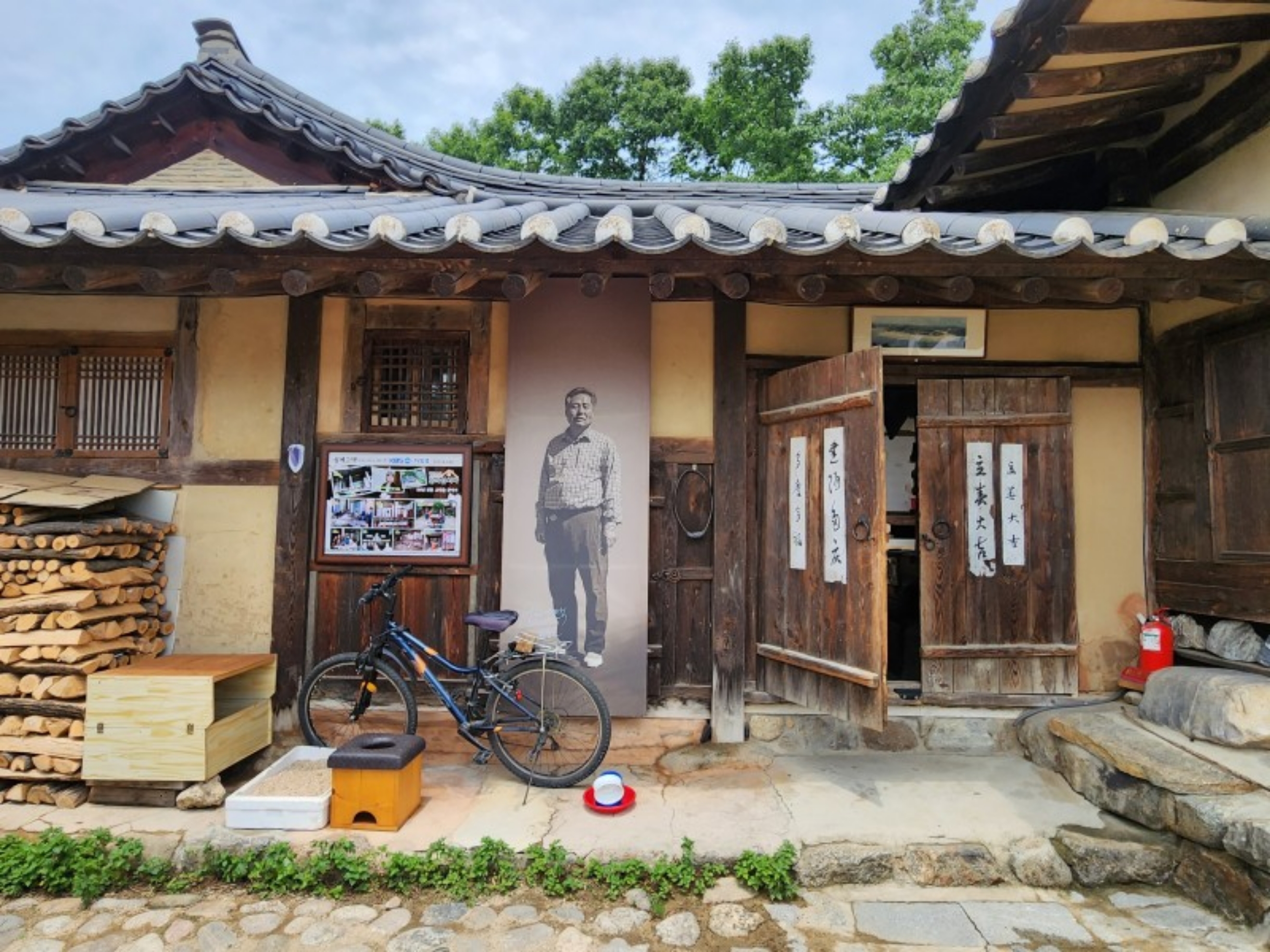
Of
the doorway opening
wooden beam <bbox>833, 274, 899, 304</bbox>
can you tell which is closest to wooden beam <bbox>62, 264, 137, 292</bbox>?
wooden beam <bbox>833, 274, 899, 304</bbox>

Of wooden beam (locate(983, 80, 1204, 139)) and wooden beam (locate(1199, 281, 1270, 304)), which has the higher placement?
wooden beam (locate(983, 80, 1204, 139))

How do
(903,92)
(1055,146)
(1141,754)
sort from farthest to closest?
(903,92) → (1055,146) → (1141,754)

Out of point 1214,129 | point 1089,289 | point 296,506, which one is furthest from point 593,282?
point 1214,129

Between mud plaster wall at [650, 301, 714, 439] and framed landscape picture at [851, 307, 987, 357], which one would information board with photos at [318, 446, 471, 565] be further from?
framed landscape picture at [851, 307, 987, 357]

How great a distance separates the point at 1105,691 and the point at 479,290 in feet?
18.0

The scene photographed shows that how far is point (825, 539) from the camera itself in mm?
4949

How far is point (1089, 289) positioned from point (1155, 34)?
1628mm

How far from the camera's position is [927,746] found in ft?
17.5

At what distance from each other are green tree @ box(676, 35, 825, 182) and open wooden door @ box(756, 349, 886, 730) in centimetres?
1874

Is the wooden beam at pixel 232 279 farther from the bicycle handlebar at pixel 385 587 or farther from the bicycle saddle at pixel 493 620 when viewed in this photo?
the bicycle saddle at pixel 493 620

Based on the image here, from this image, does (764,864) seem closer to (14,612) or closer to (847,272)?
(847,272)

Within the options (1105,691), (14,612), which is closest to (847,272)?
(1105,691)

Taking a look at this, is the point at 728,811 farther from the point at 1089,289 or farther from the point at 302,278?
the point at 302,278

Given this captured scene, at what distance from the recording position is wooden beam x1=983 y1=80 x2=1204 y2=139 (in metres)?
5.05
